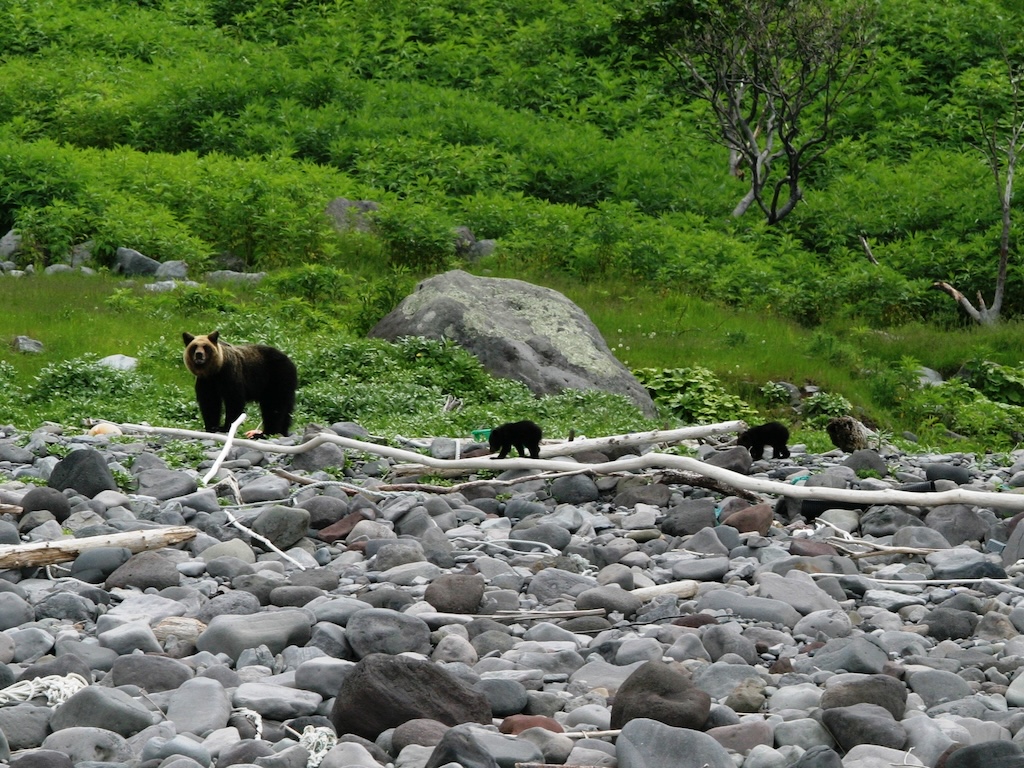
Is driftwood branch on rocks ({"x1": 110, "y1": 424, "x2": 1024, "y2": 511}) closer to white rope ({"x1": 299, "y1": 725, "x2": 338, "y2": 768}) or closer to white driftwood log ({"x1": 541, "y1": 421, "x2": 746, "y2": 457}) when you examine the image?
white driftwood log ({"x1": 541, "y1": 421, "x2": 746, "y2": 457})

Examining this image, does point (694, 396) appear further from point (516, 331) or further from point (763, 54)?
point (763, 54)

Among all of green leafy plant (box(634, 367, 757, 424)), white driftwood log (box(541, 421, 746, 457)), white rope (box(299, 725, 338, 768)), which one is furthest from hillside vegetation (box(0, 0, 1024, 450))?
white rope (box(299, 725, 338, 768))

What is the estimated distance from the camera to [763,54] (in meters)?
23.2

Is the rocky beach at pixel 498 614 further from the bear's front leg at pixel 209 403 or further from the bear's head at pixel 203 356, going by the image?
the bear's front leg at pixel 209 403

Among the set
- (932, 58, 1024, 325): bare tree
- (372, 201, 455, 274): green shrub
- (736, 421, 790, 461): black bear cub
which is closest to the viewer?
(736, 421, 790, 461): black bear cub

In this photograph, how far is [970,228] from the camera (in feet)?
76.2

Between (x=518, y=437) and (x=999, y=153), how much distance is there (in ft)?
69.3

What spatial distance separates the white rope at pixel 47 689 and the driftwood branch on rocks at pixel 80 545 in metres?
1.48

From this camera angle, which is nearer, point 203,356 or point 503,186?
point 203,356

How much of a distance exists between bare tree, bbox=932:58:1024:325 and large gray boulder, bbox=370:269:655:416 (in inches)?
351

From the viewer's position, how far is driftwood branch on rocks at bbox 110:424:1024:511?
694cm

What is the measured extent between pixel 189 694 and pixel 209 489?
3305mm

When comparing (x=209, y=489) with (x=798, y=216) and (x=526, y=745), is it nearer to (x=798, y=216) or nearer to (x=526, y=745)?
(x=526, y=745)

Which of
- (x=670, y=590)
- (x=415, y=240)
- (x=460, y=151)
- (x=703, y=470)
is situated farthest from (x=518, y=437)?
(x=460, y=151)
